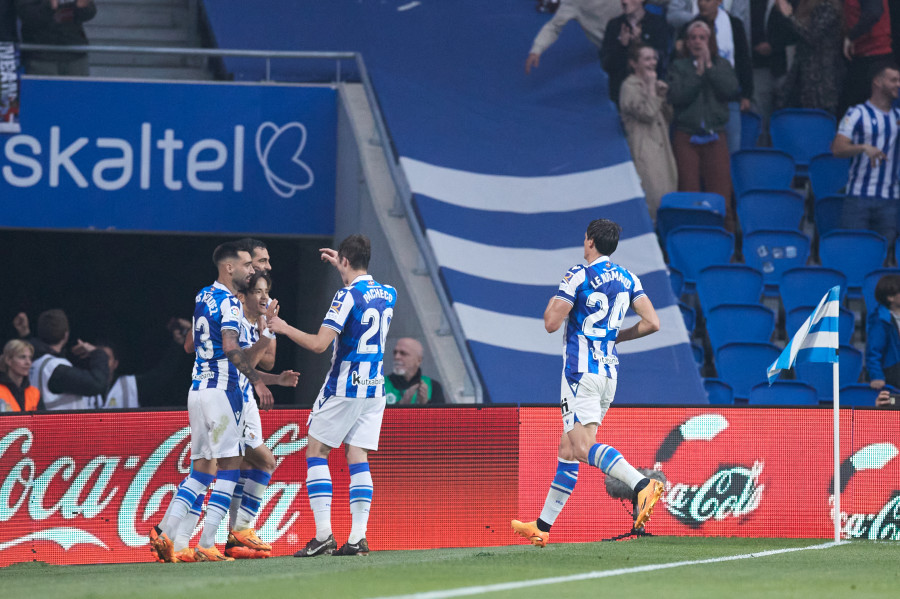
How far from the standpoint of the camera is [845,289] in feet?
42.0

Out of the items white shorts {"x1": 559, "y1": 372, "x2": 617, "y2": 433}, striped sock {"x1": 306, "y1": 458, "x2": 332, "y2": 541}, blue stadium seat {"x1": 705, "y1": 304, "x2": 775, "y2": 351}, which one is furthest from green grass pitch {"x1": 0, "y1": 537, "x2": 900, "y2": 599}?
blue stadium seat {"x1": 705, "y1": 304, "x2": 775, "y2": 351}

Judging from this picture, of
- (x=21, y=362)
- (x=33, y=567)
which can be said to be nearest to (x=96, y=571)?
(x=33, y=567)

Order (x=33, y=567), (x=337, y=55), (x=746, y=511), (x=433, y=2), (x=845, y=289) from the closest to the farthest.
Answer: (x=33, y=567) → (x=746, y=511) → (x=845, y=289) → (x=337, y=55) → (x=433, y=2)

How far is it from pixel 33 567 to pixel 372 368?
97.3 inches

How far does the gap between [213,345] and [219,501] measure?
3.01ft

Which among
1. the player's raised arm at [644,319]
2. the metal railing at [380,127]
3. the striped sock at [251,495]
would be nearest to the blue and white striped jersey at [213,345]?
the striped sock at [251,495]

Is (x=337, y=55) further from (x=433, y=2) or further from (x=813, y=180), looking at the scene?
(x=813, y=180)

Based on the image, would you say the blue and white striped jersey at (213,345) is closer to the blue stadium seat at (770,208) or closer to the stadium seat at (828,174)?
the blue stadium seat at (770,208)

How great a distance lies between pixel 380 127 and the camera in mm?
12922

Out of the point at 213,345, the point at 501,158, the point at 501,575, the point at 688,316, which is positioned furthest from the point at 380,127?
the point at 501,575

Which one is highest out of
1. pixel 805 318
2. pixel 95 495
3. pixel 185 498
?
pixel 805 318

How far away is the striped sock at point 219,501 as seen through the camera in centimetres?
763

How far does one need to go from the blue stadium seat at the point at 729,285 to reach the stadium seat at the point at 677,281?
32cm

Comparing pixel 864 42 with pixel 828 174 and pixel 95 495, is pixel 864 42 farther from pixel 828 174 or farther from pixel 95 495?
pixel 95 495
